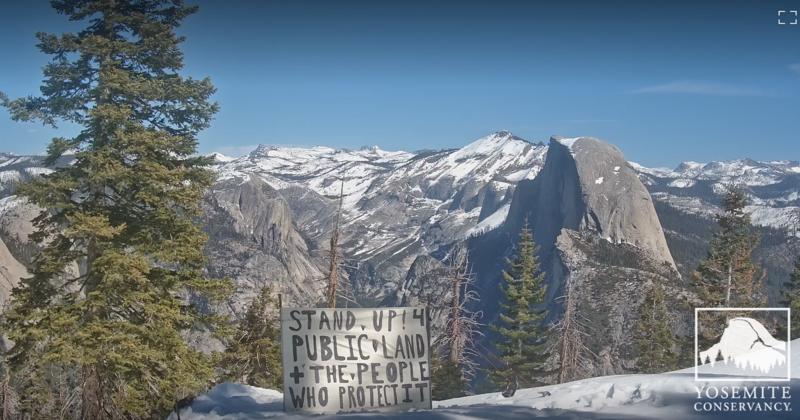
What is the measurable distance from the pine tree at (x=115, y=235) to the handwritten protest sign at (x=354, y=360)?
21.8ft

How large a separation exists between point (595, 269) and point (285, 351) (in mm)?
161014

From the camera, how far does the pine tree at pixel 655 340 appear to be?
142 feet

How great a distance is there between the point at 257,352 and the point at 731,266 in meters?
25.2

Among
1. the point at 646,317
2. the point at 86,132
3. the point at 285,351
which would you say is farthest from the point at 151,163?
the point at 646,317

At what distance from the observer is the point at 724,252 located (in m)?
35.6

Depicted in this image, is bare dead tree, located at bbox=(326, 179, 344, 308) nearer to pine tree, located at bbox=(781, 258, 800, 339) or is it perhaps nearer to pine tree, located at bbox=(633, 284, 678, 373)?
pine tree, located at bbox=(633, 284, 678, 373)

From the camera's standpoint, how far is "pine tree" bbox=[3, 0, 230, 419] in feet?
51.9

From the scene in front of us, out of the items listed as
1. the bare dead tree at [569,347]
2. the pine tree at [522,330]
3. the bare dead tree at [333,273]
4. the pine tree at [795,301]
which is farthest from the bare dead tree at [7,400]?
the pine tree at [795,301]

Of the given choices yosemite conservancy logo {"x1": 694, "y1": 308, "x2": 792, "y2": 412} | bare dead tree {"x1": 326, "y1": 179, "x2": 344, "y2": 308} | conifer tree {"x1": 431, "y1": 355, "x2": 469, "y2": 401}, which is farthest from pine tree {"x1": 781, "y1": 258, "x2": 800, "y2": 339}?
bare dead tree {"x1": 326, "y1": 179, "x2": 344, "y2": 308}

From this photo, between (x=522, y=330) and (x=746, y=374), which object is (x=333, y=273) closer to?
(x=746, y=374)

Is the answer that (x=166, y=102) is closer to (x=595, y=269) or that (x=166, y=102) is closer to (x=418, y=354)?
(x=418, y=354)

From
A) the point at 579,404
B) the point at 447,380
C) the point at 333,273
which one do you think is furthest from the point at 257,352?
the point at 579,404

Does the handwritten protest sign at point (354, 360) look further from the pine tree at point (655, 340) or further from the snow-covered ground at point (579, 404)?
the pine tree at point (655, 340)

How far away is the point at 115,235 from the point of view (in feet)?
55.4
